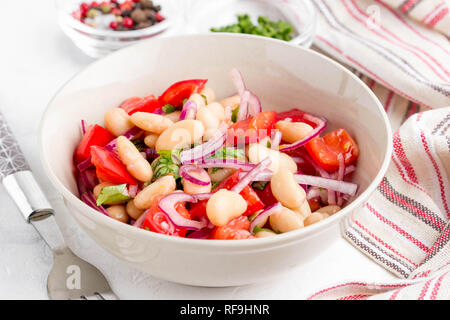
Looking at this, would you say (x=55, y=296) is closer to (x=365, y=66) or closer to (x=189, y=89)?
(x=189, y=89)

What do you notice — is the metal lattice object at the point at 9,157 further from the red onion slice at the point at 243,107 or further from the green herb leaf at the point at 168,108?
the red onion slice at the point at 243,107

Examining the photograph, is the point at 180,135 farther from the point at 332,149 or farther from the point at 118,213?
the point at 332,149

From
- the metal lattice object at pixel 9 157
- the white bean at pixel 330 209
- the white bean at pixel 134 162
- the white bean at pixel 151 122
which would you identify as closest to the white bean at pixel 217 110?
the white bean at pixel 151 122

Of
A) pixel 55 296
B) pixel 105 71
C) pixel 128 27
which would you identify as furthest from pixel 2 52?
pixel 55 296

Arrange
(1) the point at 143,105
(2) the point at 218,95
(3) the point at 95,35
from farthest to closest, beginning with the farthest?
(3) the point at 95,35
(2) the point at 218,95
(1) the point at 143,105

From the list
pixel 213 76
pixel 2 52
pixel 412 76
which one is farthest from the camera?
pixel 2 52

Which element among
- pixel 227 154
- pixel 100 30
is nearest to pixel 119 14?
pixel 100 30

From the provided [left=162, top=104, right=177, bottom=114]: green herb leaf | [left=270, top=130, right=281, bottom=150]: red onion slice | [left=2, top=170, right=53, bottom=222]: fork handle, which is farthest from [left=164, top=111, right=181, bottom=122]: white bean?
[left=2, top=170, right=53, bottom=222]: fork handle
